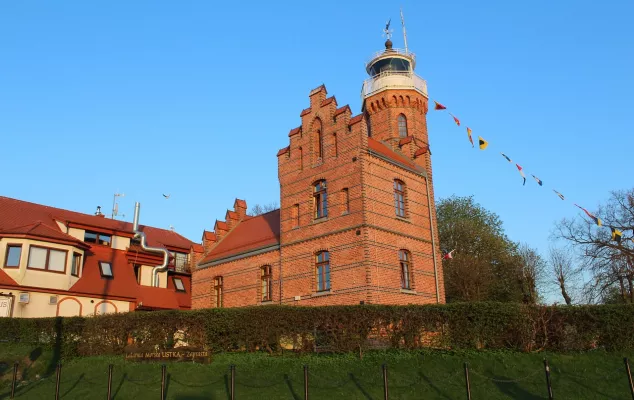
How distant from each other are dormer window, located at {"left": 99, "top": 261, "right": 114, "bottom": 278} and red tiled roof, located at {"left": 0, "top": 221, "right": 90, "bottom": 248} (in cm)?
228

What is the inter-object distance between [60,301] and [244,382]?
19.1 meters

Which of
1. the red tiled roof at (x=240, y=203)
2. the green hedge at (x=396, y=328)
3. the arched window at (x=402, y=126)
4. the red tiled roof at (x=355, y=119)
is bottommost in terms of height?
the green hedge at (x=396, y=328)

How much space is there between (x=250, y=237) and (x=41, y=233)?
11.7 meters

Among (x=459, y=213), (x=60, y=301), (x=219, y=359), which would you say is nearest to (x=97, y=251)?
(x=60, y=301)

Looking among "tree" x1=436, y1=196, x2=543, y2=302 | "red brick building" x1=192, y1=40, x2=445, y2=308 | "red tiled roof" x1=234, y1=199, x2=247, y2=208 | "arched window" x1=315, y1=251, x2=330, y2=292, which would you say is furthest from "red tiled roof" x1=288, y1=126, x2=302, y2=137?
"tree" x1=436, y1=196, x2=543, y2=302

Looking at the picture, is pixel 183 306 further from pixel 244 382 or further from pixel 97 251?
pixel 244 382

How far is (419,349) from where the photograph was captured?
15.8 metres

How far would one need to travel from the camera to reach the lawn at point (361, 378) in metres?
12.6

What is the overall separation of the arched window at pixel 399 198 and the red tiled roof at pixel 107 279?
18.3 metres

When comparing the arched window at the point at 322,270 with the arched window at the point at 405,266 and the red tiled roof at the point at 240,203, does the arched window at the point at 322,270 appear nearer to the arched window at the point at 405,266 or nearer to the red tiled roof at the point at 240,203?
the arched window at the point at 405,266

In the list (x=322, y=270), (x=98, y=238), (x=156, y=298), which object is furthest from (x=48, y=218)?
(x=322, y=270)

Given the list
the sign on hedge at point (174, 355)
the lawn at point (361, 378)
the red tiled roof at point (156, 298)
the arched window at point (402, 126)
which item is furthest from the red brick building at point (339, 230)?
the sign on hedge at point (174, 355)

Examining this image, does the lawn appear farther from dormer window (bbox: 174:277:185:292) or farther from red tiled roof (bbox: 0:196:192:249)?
dormer window (bbox: 174:277:185:292)

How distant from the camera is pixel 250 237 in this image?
2991 cm
